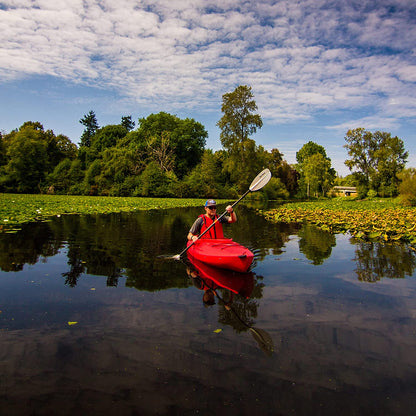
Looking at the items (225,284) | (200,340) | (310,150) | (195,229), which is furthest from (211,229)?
(310,150)

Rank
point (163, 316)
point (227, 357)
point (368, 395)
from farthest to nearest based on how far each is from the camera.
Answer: point (163, 316)
point (227, 357)
point (368, 395)

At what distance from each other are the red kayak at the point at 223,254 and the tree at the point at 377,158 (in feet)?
156

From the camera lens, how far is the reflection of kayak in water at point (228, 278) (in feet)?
17.6

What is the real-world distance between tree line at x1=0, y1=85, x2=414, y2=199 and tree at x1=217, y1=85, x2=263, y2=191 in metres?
0.13

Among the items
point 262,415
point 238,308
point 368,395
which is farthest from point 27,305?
point 368,395

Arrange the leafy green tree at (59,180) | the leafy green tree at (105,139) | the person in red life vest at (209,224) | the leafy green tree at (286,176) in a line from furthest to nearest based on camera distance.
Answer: the leafy green tree at (286,176), the leafy green tree at (105,139), the leafy green tree at (59,180), the person in red life vest at (209,224)

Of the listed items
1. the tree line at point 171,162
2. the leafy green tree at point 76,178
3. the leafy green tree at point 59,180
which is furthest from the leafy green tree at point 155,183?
the leafy green tree at point 59,180

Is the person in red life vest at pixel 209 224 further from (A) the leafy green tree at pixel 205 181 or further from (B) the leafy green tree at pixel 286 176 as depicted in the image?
(B) the leafy green tree at pixel 286 176

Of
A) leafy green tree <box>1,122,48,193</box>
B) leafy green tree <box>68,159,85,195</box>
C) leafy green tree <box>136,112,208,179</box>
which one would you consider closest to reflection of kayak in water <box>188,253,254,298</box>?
leafy green tree <box>136,112,208,179</box>

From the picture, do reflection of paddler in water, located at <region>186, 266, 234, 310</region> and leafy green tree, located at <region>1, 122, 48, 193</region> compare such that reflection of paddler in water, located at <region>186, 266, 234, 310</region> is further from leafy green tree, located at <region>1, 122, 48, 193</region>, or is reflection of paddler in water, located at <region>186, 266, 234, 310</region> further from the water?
leafy green tree, located at <region>1, 122, 48, 193</region>

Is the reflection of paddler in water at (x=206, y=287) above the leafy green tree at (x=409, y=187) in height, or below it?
below

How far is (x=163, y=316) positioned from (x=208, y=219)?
3.49m

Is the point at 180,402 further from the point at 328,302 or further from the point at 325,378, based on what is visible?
the point at 328,302

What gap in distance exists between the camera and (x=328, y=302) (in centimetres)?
475
